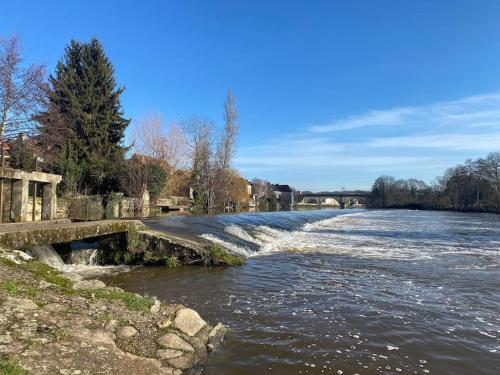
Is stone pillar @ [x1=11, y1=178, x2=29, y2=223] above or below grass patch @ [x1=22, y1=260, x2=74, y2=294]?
above

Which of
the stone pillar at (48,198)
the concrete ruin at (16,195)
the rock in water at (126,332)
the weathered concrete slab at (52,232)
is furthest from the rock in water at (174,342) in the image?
the stone pillar at (48,198)

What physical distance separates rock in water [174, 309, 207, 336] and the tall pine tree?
2852 cm

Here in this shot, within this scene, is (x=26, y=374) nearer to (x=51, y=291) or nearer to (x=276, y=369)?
(x=51, y=291)

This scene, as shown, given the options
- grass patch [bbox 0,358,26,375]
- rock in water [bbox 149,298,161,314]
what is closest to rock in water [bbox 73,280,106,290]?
rock in water [bbox 149,298,161,314]

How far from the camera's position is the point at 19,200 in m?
13.1

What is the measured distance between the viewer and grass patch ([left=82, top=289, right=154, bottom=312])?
5449 mm

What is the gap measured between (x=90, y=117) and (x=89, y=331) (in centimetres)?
3575

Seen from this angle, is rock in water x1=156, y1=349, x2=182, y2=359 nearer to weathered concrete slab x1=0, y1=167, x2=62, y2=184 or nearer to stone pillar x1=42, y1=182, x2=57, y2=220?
weathered concrete slab x1=0, y1=167, x2=62, y2=184

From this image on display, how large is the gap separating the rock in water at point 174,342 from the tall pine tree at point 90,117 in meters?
29.0

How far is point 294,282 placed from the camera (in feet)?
31.7

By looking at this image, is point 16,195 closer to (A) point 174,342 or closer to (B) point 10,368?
(A) point 174,342

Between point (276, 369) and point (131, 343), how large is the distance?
70.1 inches

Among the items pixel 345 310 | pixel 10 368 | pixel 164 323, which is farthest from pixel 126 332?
pixel 345 310

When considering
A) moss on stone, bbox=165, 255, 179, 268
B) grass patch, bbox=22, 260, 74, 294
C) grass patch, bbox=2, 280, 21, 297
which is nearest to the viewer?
grass patch, bbox=2, 280, 21, 297
